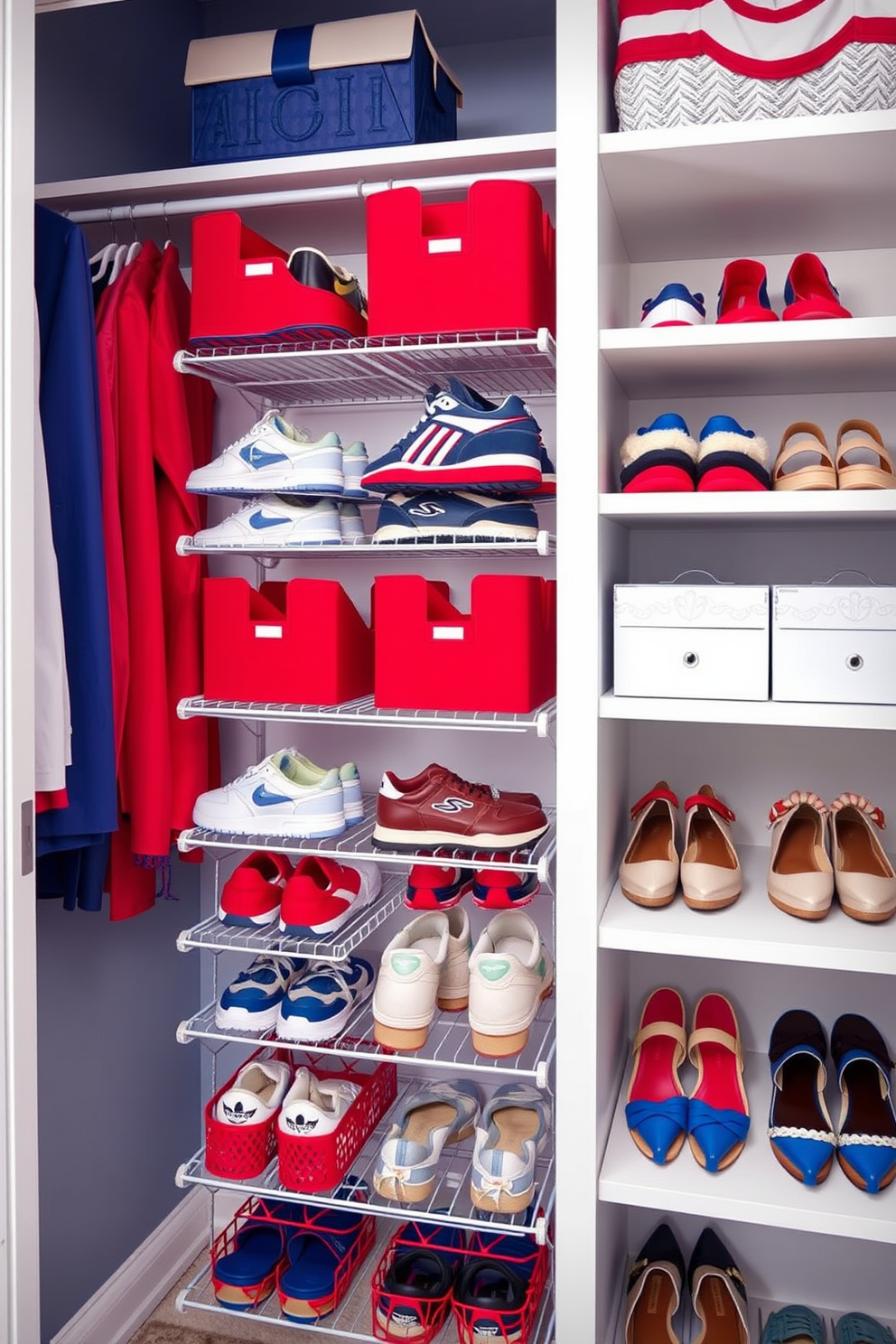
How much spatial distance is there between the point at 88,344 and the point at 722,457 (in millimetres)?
1030

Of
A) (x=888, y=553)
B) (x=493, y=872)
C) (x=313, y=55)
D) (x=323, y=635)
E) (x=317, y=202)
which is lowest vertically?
(x=493, y=872)

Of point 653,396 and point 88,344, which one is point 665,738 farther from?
point 88,344

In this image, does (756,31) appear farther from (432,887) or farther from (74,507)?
(432,887)

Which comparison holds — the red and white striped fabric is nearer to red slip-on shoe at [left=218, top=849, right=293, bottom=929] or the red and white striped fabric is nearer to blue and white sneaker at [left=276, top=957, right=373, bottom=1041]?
red slip-on shoe at [left=218, top=849, right=293, bottom=929]

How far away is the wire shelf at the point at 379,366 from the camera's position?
1.80 m

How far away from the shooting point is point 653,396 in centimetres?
198

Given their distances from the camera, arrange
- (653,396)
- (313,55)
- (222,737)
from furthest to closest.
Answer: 1. (222,737)
2. (653,396)
3. (313,55)

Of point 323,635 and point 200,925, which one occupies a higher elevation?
point 323,635

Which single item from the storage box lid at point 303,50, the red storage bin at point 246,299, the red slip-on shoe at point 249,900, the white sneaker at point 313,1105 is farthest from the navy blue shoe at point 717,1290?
the storage box lid at point 303,50

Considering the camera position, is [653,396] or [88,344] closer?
[88,344]

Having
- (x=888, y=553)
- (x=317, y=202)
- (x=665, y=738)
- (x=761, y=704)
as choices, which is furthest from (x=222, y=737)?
(x=888, y=553)

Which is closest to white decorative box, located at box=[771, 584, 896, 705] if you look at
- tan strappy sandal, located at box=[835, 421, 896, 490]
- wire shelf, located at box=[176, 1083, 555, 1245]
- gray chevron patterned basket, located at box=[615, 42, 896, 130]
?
tan strappy sandal, located at box=[835, 421, 896, 490]

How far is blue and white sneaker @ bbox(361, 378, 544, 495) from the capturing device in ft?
5.51

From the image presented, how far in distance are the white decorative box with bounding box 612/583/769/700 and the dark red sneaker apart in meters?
0.31
